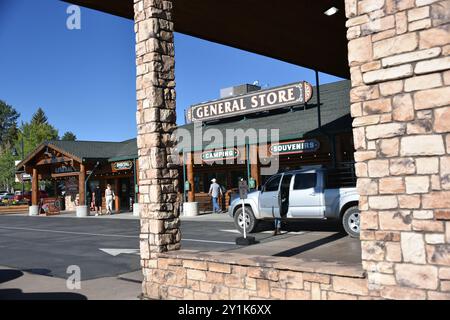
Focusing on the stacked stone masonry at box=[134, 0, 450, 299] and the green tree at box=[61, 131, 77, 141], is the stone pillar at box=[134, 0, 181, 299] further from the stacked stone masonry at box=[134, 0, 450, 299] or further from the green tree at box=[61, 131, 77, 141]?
the green tree at box=[61, 131, 77, 141]

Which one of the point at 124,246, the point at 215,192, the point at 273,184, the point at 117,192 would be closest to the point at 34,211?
the point at 117,192

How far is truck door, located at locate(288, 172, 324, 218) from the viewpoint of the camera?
12.1 metres

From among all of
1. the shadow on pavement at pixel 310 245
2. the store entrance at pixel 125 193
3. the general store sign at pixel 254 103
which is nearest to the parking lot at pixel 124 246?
the shadow on pavement at pixel 310 245

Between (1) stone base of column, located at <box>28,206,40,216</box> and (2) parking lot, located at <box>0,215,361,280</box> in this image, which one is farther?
(1) stone base of column, located at <box>28,206,40,216</box>

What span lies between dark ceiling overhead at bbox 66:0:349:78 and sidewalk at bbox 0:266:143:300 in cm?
525

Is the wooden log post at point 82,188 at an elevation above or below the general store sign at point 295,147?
below

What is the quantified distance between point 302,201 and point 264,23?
17.5 feet

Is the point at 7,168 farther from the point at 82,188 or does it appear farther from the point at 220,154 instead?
the point at 220,154

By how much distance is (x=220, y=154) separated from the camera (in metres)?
21.0

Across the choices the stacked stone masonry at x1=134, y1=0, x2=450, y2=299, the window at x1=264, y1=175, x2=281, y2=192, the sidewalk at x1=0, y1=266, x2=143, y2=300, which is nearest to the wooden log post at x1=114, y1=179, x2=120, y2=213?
the window at x1=264, y1=175, x2=281, y2=192

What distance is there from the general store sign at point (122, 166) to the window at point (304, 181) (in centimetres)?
1629

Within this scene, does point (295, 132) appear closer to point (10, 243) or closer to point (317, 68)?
point (317, 68)

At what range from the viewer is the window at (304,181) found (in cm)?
1231

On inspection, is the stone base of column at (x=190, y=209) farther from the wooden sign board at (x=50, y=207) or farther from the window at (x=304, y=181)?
the wooden sign board at (x=50, y=207)
